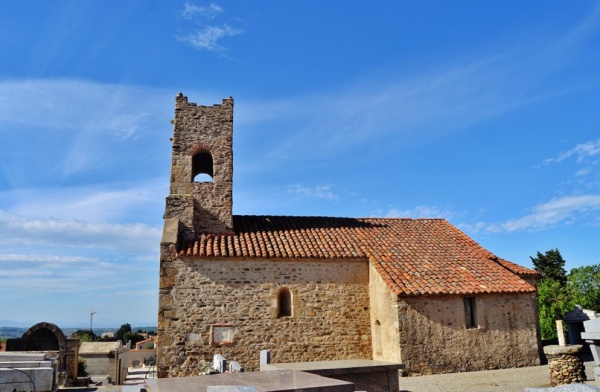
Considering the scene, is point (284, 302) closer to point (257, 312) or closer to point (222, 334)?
point (257, 312)

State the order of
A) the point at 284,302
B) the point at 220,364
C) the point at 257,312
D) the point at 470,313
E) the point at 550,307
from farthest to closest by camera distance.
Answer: the point at 550,307
the point at 284,302
the point at 470,313
the point at 257,312
the point at 220,364

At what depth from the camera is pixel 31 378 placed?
1236 cm

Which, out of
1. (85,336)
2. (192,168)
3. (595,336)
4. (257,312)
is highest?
(192,168)

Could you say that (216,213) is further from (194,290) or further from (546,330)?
(546,330)

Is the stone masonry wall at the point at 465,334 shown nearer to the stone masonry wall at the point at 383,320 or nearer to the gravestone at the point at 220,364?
the stone masonry wall at the point at 383,320

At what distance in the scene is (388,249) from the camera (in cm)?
1766

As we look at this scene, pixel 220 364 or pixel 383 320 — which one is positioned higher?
pixel 383 320

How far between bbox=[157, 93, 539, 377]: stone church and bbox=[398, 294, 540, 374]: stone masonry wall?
1.4 inches

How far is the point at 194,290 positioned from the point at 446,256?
9841mm

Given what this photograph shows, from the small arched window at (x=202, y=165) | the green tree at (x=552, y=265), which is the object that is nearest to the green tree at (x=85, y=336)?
the small arched window at (x=202, y=165)

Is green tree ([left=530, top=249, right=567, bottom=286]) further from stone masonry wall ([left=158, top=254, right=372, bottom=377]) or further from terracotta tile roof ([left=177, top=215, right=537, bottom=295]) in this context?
stone masonry wall ([left=158, top=254, right=372, bottom=377])

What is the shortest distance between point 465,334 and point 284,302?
638cm

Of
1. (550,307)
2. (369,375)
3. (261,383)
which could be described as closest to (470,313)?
(369,375)

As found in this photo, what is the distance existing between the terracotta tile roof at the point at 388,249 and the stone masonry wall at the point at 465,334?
1.66 ft
